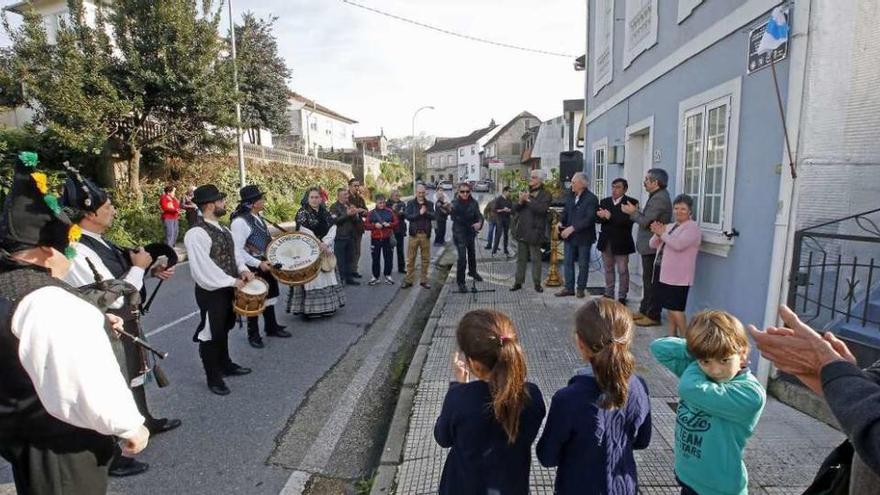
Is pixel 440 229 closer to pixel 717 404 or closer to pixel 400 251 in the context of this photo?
pixel 400 251

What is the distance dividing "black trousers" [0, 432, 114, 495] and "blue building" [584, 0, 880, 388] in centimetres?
466

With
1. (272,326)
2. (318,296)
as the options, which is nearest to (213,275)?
(272,326)

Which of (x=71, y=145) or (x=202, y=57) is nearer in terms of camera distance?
(x=71, y=145)

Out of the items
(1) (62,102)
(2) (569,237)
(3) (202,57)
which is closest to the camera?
(2) (569,237)

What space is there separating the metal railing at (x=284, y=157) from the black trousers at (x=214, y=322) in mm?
19009

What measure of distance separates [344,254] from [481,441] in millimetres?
7576

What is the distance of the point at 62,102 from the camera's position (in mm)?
11953

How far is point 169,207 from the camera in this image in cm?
1264

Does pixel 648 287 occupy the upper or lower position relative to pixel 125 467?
upper

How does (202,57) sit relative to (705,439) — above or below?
above

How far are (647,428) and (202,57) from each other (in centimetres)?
1614

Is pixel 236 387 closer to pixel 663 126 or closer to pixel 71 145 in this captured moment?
pixel 663 126

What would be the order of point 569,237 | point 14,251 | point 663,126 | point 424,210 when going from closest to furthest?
1. point 14,251
2. point 663,126
3. point 569,237
4. point 424,210

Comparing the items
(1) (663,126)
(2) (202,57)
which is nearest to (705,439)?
(1) (663,126)
